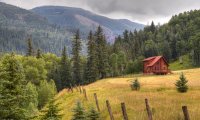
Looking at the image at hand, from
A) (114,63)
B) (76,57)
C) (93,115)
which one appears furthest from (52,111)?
(114,63)

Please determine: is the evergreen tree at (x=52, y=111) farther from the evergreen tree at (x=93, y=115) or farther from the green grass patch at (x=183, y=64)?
the green grass patch at (x=183, y=64)

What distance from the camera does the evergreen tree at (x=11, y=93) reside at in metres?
24.5

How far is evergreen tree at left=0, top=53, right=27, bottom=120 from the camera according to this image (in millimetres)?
24516

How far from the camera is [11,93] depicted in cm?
2672

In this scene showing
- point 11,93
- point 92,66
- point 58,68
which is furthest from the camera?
point 58,68

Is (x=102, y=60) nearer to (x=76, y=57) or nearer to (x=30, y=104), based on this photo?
(x=76, y=57)

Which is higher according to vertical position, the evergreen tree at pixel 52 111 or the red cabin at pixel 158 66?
the red cabin at pixel 158 66

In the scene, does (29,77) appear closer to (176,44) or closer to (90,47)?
(90,47)

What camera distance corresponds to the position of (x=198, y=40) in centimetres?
15925

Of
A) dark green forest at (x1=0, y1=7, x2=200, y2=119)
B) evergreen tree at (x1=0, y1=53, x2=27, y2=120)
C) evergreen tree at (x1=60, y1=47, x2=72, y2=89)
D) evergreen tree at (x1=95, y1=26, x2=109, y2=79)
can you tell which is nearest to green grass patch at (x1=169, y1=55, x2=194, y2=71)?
dark green forest at (x1=0, y1=7, x2=200, y2=119)

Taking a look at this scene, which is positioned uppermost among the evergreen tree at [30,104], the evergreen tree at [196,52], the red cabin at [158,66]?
the evergreen tree at [196,52]

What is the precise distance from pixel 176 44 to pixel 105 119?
518ft

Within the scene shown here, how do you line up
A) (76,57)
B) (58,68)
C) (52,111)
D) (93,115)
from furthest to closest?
A: 1. (58,68)
2. (76,57)
3. (52,111)
4. (93,115)

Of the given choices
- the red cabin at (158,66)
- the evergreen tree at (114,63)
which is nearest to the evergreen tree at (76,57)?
the evergreen tree at (114,63)
